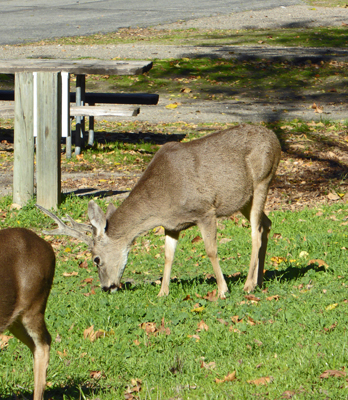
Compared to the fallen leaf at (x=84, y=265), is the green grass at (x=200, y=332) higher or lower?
higher

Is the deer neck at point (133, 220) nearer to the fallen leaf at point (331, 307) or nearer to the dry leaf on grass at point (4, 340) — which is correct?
the dry leaf on grass at point (4, 340)

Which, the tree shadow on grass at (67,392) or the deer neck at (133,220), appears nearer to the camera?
the tree shadow on grass at (67,392)

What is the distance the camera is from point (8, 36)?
22.9 m

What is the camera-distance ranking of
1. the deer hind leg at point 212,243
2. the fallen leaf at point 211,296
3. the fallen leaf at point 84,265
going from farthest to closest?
the fallen leaf at point 84,265
the deer hind leg at point 212,243
the fallen leaf at point 211,296

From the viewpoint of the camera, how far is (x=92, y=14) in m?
27.3

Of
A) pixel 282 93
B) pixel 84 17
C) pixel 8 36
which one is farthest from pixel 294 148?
pixel 84 17

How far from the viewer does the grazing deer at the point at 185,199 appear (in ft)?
21.1

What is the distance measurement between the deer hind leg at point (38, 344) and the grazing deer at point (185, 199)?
2.24m

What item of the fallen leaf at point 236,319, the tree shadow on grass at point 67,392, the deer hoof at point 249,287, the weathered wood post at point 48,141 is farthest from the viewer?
the weathered wood post at point 48,141

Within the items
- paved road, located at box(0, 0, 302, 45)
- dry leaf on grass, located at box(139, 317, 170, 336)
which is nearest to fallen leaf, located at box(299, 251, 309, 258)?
dry leaf on grass, located at box(139, 317, 170, 336)

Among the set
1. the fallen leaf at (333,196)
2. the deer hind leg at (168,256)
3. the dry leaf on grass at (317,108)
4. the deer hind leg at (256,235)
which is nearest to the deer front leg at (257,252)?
the deer hind leg at (256,235)

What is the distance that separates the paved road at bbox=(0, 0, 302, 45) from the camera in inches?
947

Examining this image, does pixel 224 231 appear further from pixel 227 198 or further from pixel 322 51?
pixel 322 51

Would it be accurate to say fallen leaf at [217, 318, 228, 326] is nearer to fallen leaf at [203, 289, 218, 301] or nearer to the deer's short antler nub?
fallen leaf at [203, 289, 218, 301]
